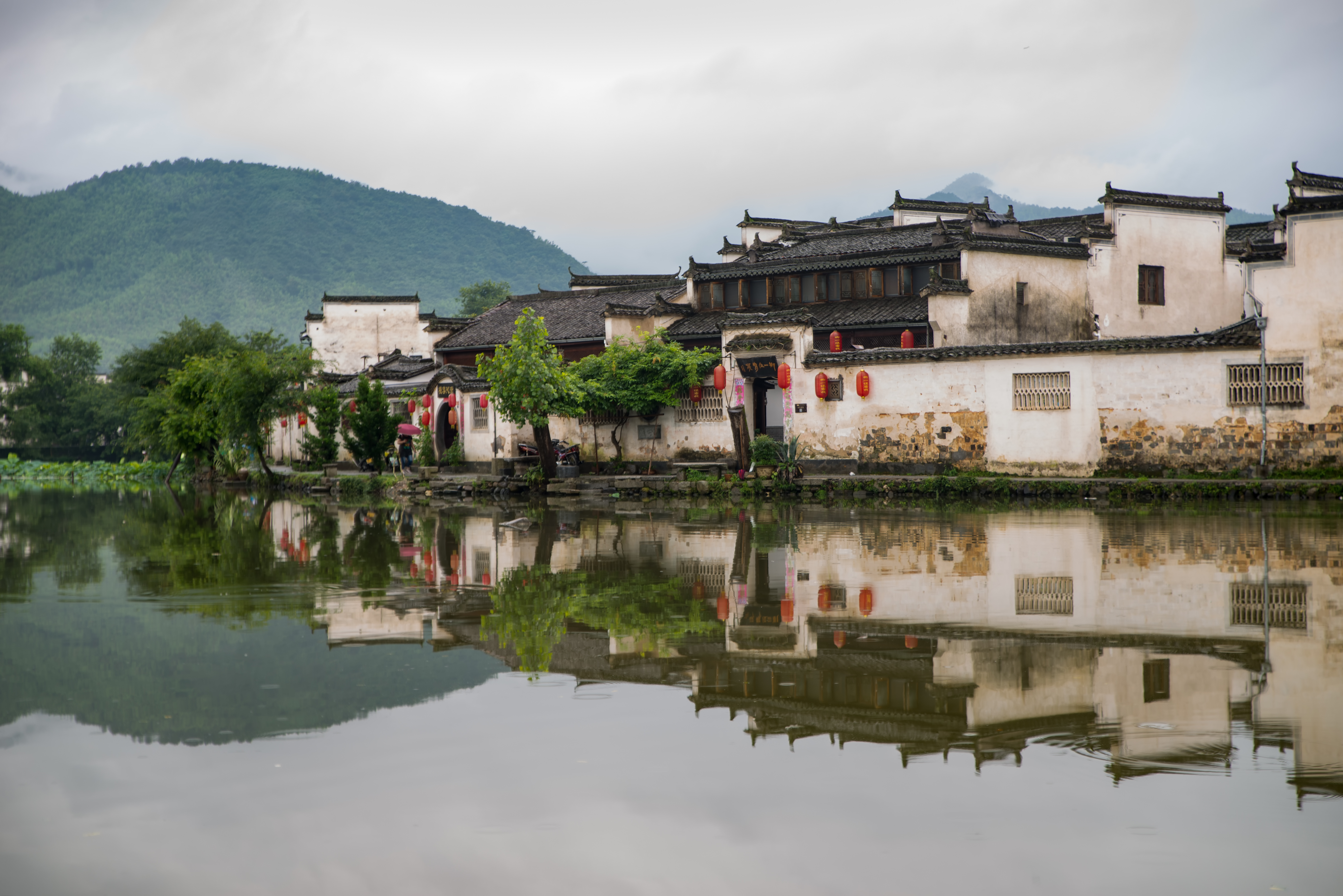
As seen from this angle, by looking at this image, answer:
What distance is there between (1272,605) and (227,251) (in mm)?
150201

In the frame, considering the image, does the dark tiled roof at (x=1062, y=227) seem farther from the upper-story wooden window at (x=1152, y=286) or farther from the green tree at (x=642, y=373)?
the green tree at (x=642, y=373)

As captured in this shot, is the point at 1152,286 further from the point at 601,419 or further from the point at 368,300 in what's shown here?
the point at 368,300

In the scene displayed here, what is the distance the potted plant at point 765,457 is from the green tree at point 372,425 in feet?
43.1

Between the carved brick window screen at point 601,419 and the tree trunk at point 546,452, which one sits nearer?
the tree trunk at point 546,452

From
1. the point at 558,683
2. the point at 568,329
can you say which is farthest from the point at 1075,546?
the point at 568,329

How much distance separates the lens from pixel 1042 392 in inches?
1017

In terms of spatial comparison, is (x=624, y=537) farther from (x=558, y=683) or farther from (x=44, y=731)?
(x=44, y=731)

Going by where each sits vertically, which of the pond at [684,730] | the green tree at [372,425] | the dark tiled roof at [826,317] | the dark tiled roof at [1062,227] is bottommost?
the pond at [684,730]

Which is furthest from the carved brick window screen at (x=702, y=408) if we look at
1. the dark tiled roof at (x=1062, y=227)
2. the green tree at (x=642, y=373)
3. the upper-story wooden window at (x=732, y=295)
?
the dark tiled roof at (x=1062, y=227)

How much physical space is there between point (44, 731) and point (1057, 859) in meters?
5.36

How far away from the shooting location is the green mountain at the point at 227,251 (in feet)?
420

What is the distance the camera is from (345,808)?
16.2 feet

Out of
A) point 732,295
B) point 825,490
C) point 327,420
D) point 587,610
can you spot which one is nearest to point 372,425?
point 327,420

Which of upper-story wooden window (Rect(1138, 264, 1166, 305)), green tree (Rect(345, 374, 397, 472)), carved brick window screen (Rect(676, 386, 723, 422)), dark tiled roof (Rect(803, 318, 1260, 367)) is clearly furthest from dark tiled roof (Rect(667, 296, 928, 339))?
green tree (Rect(345, 374, 397, 472))
